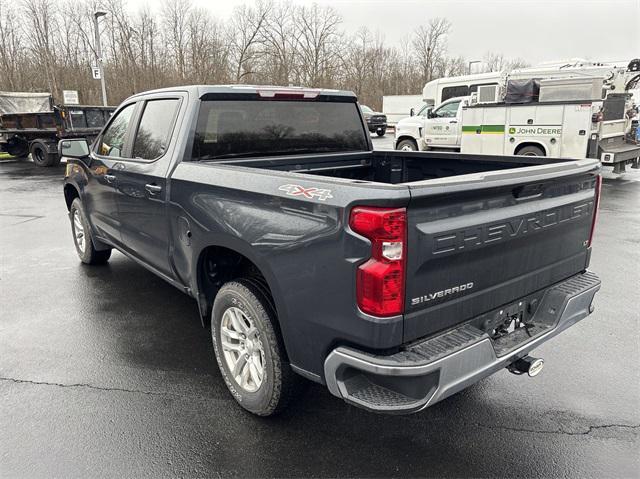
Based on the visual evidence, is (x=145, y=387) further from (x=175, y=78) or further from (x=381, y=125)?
(x=175, y=78)

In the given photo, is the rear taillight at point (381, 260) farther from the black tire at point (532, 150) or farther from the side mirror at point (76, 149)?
the black tire at point (532, 150)

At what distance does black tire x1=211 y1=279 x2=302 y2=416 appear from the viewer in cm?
268

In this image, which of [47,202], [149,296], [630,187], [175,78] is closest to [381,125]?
[175,78]

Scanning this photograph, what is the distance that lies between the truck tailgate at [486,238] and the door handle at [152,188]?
7.13 ft

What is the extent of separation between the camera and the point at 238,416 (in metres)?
3.01

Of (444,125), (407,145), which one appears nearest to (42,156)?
(407,145)

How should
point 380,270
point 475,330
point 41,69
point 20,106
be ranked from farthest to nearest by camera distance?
point 41,69, point 20,106, point 475,330, point 380,270

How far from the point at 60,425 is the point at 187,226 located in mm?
1407

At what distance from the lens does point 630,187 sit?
38.2ft

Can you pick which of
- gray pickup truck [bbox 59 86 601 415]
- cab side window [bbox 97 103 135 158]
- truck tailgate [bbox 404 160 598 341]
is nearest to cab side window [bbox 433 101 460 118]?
gray pickup truck [bbox 59 86 601 415]

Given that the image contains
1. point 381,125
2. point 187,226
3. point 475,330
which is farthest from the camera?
point 381,125

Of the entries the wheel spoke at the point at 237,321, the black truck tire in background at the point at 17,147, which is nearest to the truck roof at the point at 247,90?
the wheel spoke at the point at 237,321

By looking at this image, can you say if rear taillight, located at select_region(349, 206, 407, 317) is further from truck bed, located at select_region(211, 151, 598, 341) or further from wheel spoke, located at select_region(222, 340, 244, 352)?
wheel spoke, located at select_region(222, 340, 244, 352)

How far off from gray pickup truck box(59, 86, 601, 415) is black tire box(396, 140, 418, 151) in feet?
41.5
